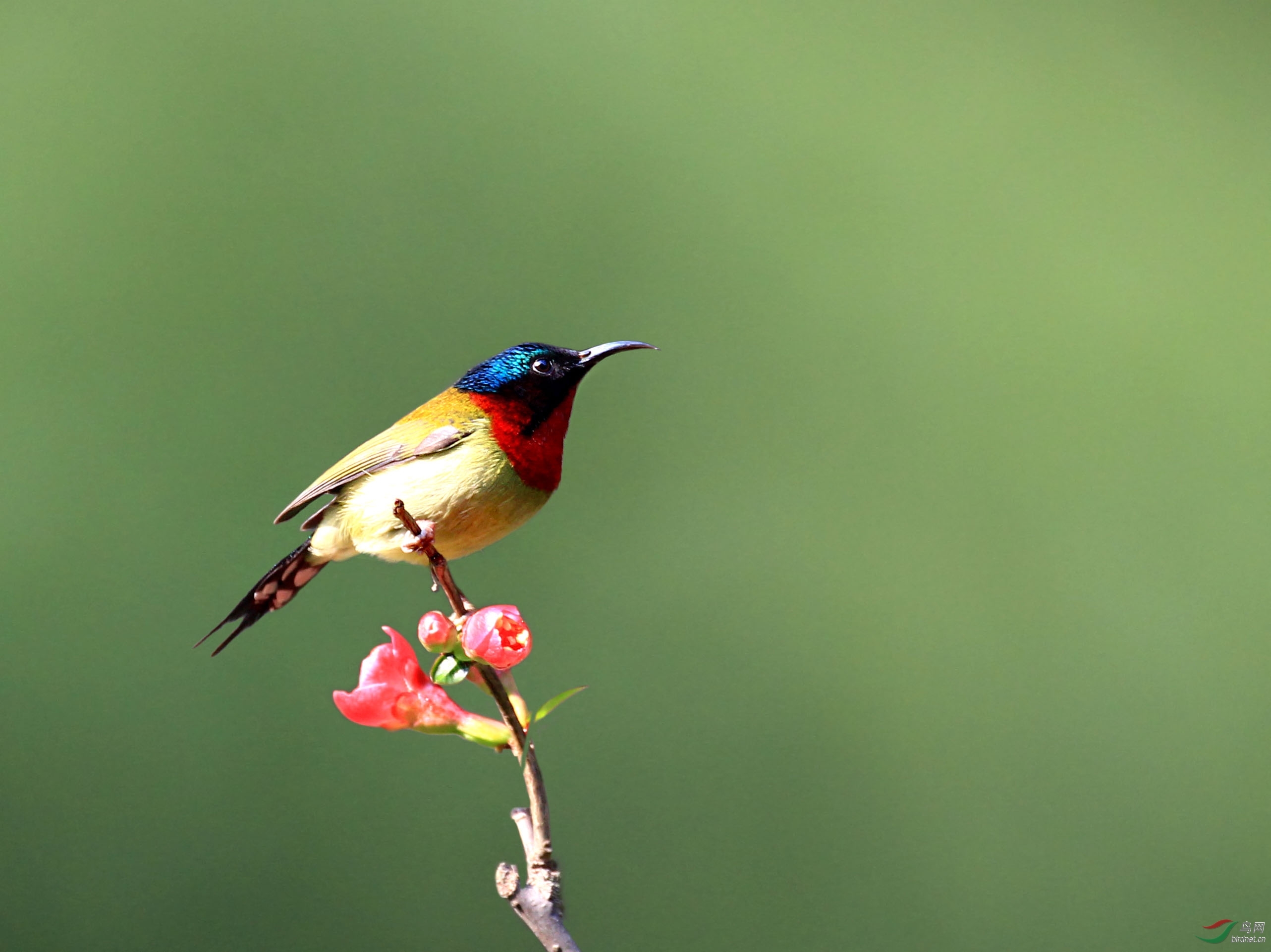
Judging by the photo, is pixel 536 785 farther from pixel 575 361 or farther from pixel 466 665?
pixel 575 361

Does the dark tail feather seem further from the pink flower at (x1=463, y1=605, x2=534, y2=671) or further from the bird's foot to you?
the pink flower at (x1=463, y1=605, x2=534, y2=671)

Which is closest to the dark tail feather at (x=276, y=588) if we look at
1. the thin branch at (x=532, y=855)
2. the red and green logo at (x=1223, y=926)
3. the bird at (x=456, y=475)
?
the bird at (x=456, y=475)

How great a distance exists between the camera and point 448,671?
2.35 feet

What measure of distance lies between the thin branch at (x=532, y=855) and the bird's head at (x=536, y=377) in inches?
9.6

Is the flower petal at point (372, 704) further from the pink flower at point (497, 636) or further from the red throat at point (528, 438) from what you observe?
the red throat at point (528, 438)

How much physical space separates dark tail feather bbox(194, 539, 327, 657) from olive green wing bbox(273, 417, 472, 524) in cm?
4

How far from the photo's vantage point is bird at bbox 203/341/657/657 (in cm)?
88

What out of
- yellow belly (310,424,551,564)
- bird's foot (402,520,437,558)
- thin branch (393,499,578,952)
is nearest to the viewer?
thin branch (393,499,578,952)

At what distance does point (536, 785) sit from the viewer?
26.1 inches

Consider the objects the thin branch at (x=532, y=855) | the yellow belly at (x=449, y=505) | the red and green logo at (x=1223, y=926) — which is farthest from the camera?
the red and green logo at (x=1223, y=926)

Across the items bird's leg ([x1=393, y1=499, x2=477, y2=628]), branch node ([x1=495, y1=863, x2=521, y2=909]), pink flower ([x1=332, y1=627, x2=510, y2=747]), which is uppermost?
bird's leg ([x1=393, y1=499, x2=477, y2=628])

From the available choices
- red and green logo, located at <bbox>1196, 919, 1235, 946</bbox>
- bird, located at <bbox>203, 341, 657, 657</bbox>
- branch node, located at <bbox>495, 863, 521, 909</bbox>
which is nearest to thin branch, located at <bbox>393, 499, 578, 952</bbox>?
branch node, located at <bbox>495, 863, 521, 909</bbox>

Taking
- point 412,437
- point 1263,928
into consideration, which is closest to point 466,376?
point 412,437

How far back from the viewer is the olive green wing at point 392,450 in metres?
0.95
